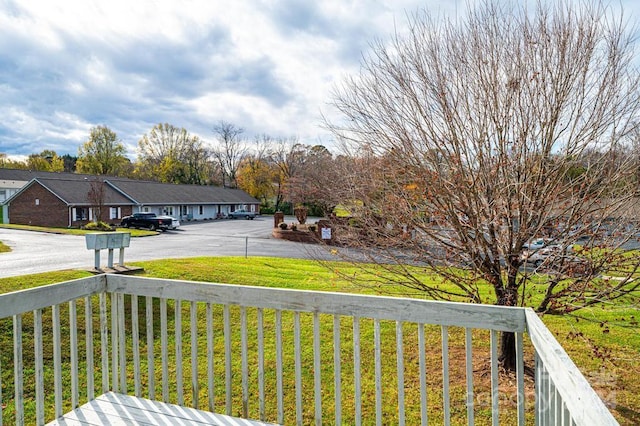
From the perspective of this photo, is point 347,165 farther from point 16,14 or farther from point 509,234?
point 16,14

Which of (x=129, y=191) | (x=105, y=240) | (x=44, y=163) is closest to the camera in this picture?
(x=105, y=240)

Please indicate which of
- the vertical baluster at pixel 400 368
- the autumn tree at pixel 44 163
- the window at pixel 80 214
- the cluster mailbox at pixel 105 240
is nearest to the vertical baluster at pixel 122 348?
the vertical baluster at pixel 400 368

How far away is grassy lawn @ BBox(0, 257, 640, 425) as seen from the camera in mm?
3898

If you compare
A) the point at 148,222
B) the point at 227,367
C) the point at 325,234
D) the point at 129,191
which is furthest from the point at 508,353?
the point at 129,191

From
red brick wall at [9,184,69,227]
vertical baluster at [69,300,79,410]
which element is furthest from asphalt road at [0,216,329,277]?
red brick wall at [9,184,69,227]

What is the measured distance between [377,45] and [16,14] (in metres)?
Answer: 5.33

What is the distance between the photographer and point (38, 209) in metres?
26.3

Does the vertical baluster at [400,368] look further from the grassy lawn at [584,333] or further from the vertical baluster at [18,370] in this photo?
the vertical baluster at [18,370]

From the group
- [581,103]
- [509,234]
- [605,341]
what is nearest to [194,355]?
[509,234]

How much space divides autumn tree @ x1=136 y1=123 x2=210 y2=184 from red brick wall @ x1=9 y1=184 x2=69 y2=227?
63.3ft

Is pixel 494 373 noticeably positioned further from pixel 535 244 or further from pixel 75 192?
pixel 75 192

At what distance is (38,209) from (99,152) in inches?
795

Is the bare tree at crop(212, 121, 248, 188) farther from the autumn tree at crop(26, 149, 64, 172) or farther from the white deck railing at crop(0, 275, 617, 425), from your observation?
the white deck railing at crop(0, 275, 617, 425)

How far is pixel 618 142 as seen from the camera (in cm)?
362
